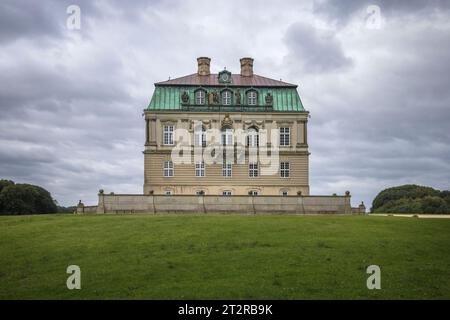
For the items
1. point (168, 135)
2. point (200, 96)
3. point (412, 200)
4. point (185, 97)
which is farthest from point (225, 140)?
point (412, 200)

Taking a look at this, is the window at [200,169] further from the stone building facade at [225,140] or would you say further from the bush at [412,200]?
the bush at [412,200]

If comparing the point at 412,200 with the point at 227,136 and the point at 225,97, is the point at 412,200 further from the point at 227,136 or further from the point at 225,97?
the point at 225,97

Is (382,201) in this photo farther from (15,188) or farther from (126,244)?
(126,244)

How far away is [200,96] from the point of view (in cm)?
6644

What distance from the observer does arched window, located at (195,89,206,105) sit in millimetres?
66312

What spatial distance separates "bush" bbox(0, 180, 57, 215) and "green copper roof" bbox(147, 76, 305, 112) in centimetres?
3186

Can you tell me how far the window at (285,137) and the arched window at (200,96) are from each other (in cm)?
1024

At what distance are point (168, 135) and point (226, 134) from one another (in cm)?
695

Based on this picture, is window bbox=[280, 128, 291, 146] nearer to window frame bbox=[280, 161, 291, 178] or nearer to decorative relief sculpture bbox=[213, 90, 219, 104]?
window frame bbox=[280, 161, 291, 178]

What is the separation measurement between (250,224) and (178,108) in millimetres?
31361

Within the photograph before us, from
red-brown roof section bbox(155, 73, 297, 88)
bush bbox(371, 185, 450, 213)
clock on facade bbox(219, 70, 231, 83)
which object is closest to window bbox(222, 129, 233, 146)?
red-brown roof section bbox(155, 73, 297, 88)

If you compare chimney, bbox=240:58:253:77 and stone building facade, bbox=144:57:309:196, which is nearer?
stone building facade, bbox=144:57:309:196

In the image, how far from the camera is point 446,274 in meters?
24.4

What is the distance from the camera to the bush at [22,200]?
82.7 m
